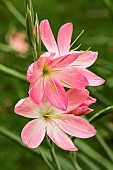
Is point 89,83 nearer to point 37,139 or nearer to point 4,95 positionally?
point 37,139

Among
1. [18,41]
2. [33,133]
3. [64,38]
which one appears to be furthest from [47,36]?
[18,41]

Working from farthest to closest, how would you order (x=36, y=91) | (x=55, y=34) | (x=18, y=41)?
(x=55, y=34) → (x=18, y=41) → (x=36, y=91)

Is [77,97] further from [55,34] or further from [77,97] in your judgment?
[55,34]

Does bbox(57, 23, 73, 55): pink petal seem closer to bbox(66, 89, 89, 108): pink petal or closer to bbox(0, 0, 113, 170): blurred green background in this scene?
bbox(66, 89, 89, 108): pink petal

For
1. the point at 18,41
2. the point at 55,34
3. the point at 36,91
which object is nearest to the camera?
the point at 36,91

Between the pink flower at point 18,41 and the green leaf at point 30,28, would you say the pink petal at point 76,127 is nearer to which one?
the green leaf at point 30,28

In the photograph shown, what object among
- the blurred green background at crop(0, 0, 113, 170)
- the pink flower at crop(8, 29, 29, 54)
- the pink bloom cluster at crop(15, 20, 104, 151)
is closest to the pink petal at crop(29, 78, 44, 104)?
the pink bloom cluster at crop(15, 20, 104, 151)

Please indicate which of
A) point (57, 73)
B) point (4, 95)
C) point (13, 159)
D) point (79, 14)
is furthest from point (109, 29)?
point (57, 73)
